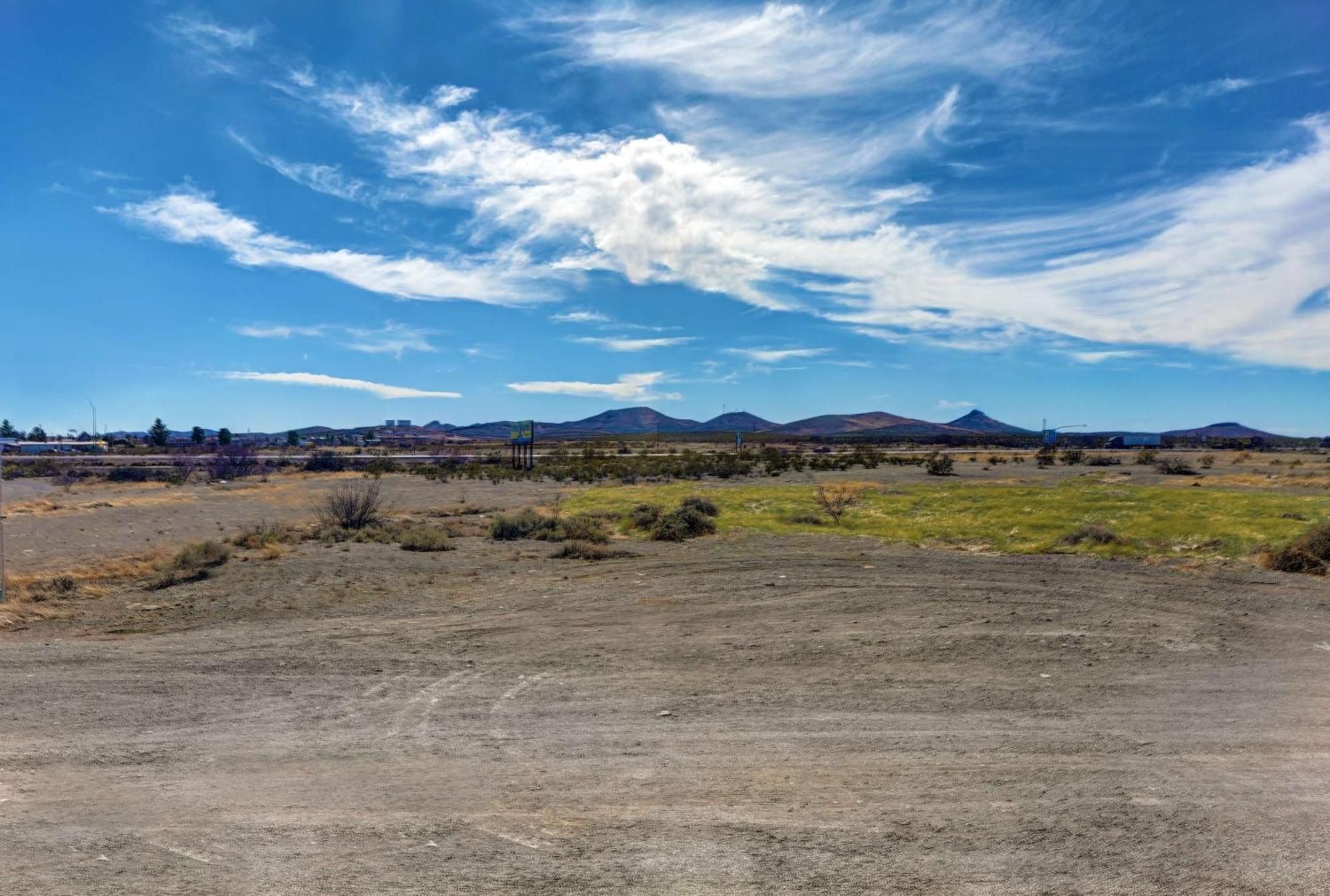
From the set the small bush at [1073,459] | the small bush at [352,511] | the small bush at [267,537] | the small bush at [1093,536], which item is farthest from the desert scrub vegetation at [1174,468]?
the small bush at [267,537]

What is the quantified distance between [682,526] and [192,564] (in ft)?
43.2

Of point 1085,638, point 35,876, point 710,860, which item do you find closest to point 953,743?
point 710,860

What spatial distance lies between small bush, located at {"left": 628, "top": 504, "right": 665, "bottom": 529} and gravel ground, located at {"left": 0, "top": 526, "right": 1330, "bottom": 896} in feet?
44.3

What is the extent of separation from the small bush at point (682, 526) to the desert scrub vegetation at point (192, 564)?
1182 centimetres

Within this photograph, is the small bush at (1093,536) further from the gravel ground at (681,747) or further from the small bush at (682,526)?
the small bush at (682,526)

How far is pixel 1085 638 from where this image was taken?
12000 mm

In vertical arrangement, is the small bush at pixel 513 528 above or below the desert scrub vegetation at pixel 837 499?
below

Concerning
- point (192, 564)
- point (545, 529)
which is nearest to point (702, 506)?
point (545, 529)

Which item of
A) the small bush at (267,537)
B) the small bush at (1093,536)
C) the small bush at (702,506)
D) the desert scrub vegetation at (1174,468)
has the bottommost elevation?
the small bush at (267,537)

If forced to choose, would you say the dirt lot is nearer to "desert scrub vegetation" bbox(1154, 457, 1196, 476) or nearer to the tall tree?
"desert scrub vegetation" bbox(1154, 457, 1196, 476)

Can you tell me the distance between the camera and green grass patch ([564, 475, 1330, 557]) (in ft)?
Result: 69.2

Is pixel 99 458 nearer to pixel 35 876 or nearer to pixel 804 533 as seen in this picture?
pixel 804 533

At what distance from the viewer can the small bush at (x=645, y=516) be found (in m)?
28.8

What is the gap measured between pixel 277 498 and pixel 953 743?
43.5 meters
